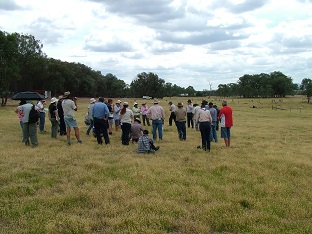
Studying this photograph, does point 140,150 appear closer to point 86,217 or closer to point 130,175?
point 130,175

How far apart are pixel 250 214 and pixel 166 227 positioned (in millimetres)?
1506

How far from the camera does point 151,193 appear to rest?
6.70 m

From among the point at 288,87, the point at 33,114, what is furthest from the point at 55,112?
the point at 288,87

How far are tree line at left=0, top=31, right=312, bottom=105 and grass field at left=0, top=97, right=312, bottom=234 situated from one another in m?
39.2

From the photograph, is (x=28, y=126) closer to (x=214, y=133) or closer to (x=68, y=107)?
(x=68, y=107)

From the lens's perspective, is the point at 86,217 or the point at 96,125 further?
the point at 96,125

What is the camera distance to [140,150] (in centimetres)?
1130

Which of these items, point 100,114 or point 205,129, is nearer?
point 205,129

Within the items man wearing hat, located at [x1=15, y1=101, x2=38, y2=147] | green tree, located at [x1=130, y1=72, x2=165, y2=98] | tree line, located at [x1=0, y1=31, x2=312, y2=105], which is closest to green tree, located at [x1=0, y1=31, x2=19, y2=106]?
tree line, located at [x1=0, y1=31, x2=312, y2=105]

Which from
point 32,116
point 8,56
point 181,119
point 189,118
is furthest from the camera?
point 8,56

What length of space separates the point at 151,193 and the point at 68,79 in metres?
77.2

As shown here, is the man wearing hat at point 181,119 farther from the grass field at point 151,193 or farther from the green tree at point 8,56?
the green tree at point 8,56

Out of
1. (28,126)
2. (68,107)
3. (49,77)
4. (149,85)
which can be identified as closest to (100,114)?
(68,107)

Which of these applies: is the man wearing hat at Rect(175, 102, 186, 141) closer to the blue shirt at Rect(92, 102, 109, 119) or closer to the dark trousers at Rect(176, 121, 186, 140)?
the dark trousers at Rect(176, 121, 186, 140)
